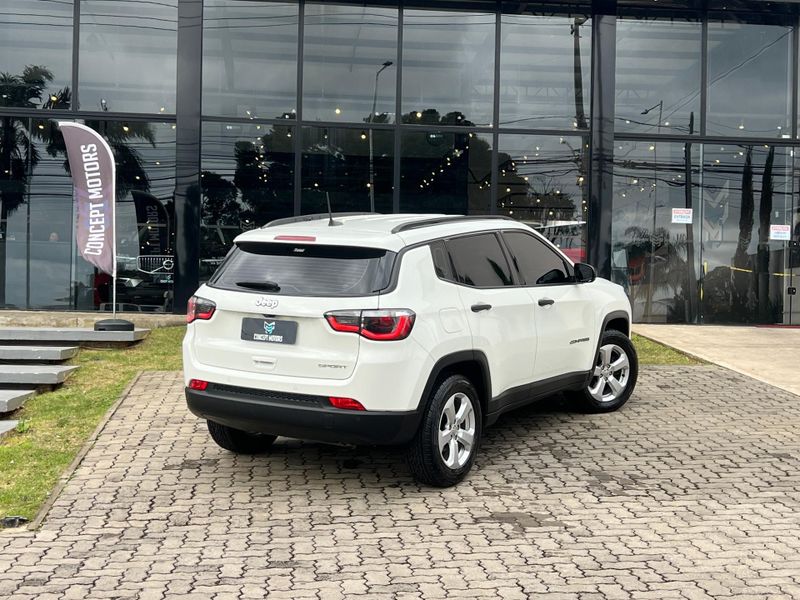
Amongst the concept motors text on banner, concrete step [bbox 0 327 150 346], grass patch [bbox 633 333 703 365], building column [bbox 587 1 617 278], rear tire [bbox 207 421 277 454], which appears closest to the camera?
rear tire [bbox 207 421 277 454]

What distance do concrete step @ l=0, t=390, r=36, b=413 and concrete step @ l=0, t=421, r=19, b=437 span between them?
410 mm

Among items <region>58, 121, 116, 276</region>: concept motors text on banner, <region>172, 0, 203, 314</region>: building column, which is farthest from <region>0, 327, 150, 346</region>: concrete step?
<region>172, 0, 203, 314</region>: building column

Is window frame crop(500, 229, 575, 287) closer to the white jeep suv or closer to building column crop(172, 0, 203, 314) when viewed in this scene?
the white jeep suv

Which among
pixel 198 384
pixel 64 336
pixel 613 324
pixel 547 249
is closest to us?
pixel 198 384

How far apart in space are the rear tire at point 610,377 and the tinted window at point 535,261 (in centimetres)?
92

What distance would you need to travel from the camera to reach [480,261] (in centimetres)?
611

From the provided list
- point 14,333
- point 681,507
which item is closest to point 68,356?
point 14,333

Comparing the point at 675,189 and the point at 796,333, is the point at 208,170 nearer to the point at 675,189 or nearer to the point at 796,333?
the point at 675,189

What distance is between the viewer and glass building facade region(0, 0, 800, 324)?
1401cm

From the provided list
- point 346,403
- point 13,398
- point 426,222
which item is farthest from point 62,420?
point 426,222

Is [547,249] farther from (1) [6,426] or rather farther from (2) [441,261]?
(1) [6,426]

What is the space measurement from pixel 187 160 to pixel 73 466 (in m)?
8.81

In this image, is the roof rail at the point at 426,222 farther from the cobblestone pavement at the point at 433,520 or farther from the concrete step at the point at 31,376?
the concrete step at the point at 31,376

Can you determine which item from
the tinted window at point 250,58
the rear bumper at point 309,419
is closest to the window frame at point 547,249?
the rear bumper at point 309,419
